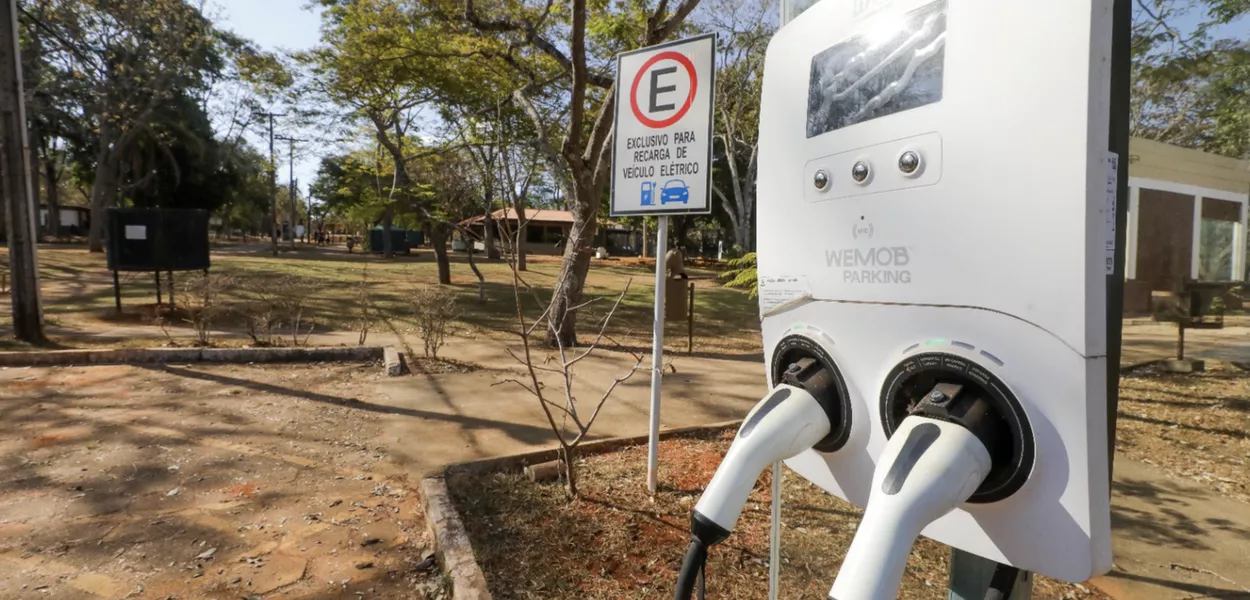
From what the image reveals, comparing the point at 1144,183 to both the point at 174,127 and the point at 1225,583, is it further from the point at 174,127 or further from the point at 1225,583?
the point at 174,127

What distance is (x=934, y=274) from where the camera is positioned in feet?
3.08

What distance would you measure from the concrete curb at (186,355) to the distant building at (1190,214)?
6742mm

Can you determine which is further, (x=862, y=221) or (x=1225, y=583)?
(x=1225, y=583)

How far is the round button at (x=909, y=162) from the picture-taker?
953 mm

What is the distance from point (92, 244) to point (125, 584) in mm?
28866

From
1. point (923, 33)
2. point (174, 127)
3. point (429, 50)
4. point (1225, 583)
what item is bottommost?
point (1225, 583)

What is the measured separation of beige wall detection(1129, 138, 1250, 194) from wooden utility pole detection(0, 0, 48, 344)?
977 centimetres

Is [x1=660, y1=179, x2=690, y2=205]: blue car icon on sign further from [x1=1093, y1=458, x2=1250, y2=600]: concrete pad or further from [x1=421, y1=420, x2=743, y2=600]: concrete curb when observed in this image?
[x1=1093, y1=458, x2=1250, y2=600]: concrete pad

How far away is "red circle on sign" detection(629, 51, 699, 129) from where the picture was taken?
292cm

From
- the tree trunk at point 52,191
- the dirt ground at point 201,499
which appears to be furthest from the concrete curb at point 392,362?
the tree trunk at point 52,191

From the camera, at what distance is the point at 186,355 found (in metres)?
6.53

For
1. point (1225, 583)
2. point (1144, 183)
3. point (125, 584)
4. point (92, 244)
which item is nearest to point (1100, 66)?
point (1144, 183)

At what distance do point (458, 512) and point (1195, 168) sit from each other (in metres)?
2.97

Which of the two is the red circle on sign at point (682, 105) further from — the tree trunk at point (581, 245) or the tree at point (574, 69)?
the tree trunk at point (581, 245)
